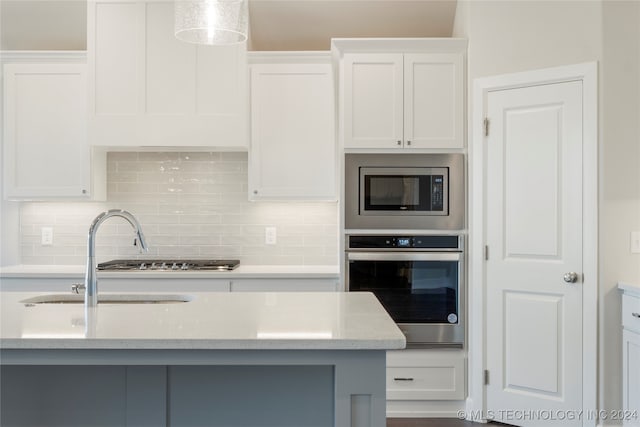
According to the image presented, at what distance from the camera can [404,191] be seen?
3.46 m

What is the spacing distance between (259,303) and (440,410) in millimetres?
1875

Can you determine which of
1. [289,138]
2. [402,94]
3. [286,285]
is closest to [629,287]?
[402,94]

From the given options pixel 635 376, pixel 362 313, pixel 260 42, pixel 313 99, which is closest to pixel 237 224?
pixel 313 99

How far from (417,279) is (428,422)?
0.89m

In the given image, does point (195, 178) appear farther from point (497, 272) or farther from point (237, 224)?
point (497, 272)

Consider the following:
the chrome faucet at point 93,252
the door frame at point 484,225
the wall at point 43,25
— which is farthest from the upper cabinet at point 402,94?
the wall at point 43,25

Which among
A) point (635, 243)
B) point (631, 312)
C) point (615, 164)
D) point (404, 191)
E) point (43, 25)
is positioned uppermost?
point (43, 25)

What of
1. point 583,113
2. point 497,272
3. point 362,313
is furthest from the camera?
point 497,272

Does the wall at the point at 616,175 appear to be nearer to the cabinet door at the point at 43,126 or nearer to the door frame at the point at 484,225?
the door frame at the point at 484,225

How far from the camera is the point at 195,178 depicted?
13.2 feet

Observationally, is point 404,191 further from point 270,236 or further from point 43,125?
point 43,125

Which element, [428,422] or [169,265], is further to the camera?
[169,265]

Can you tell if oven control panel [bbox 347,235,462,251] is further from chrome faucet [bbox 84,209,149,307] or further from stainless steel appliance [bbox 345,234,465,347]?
chrome faucet [bbox 84,209,149,307]

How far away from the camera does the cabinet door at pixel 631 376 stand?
273 centimetres
